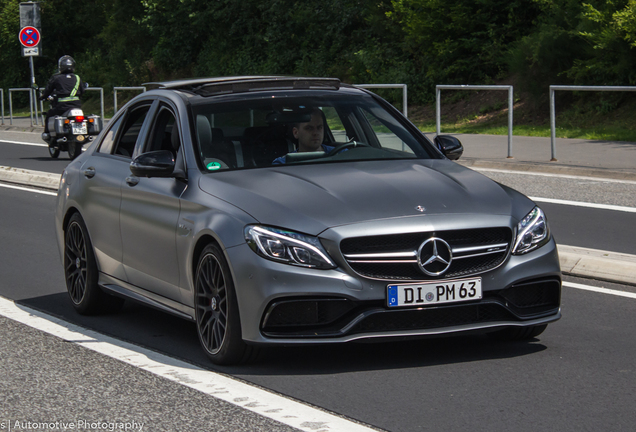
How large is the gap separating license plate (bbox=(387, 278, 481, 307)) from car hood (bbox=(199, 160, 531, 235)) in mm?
369

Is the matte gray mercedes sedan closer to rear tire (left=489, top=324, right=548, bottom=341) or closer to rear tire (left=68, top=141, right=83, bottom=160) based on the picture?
rear tire (left=489, top=324, right=548, bottom=341)

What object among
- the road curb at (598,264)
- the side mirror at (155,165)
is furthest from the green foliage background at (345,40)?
the side mirror at (155,165)

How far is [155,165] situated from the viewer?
6328mm

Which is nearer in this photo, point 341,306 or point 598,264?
point 341,306

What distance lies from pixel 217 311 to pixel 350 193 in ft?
3.16

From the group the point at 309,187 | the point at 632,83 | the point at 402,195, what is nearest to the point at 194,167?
the point at 309,187

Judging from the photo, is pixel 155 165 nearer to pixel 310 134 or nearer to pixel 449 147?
pixel 310 134

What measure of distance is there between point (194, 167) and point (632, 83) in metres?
18.3

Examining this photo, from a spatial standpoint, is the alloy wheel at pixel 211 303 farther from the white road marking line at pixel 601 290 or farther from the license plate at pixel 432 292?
the white road marking line at pixel 601 290

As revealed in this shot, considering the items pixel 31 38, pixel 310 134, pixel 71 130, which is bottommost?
pixel 71 130

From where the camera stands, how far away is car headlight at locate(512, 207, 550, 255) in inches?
224

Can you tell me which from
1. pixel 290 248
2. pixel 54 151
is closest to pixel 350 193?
pixel 290 248

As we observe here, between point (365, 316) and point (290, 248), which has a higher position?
point (290, 248)

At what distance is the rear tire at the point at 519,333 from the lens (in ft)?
20.3
